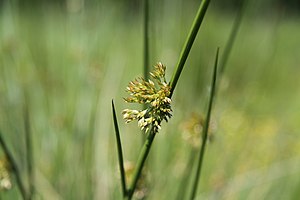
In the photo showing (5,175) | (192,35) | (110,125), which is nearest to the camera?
(192,35)

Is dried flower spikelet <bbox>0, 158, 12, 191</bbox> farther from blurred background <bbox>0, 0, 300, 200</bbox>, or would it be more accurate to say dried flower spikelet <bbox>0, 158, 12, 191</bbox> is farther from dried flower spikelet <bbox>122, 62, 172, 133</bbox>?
dried flower spikelet <bbox>122, 62, 172, 133</bbox>

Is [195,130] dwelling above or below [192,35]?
below

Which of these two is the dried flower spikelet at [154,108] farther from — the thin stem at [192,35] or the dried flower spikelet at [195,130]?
the dried flower spikelet at [195,130]

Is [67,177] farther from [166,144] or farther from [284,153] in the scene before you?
[284,153]

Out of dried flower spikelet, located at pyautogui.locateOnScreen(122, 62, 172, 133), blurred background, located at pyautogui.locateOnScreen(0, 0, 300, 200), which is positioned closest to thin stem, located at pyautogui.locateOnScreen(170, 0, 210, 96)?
dried flower spikelet, located at pyautogui.locateOnScreen(122, 62, 172, 133)

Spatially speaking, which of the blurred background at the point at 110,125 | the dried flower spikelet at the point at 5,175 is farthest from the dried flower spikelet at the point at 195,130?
the dried flower spikelet at the point at 5,175

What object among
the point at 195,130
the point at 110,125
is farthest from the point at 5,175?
the point at 110,125

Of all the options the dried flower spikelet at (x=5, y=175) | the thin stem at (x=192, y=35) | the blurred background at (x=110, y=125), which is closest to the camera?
the thin stem at (x=192, y=35)

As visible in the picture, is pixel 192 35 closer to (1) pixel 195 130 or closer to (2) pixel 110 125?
(1) pixel 195 130
